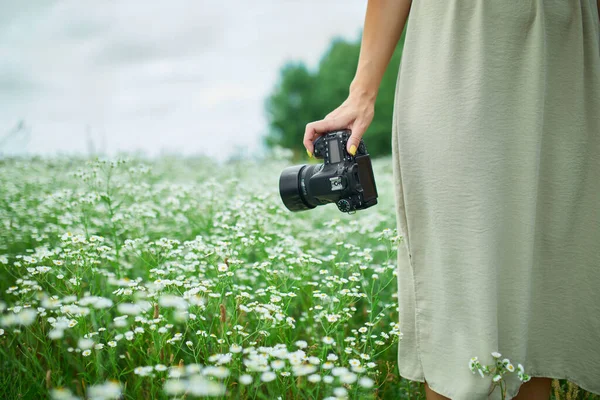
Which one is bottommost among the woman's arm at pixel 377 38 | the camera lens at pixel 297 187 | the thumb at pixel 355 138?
the camera lens at pixel 297 187

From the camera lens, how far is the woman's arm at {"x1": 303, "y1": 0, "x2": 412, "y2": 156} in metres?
1.47

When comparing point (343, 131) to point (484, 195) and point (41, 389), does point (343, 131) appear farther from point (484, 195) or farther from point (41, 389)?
point (41, 389)

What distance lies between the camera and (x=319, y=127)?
1.52m

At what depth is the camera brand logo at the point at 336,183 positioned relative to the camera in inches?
63.0

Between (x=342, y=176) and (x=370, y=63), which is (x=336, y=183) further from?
(x=370, y=63)

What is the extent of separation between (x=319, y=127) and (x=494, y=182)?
0.53 m

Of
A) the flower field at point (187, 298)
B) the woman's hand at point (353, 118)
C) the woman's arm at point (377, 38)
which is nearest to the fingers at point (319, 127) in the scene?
the woman's hand at point (353, 118)

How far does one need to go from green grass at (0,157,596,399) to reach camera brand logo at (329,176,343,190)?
39 centimetres

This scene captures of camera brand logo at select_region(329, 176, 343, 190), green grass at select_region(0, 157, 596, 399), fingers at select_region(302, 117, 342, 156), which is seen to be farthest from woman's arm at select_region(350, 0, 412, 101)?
green grass at select_region(0, 157, 596, 399)

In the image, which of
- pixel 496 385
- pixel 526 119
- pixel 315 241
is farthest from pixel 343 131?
pixel 315 241

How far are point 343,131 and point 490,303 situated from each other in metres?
0.64

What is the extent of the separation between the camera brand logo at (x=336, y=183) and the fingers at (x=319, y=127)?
12 cm

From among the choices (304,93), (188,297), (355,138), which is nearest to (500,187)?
(355,138)

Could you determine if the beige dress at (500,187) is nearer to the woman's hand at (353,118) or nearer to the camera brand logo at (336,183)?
the woman's hand at (353,118)
